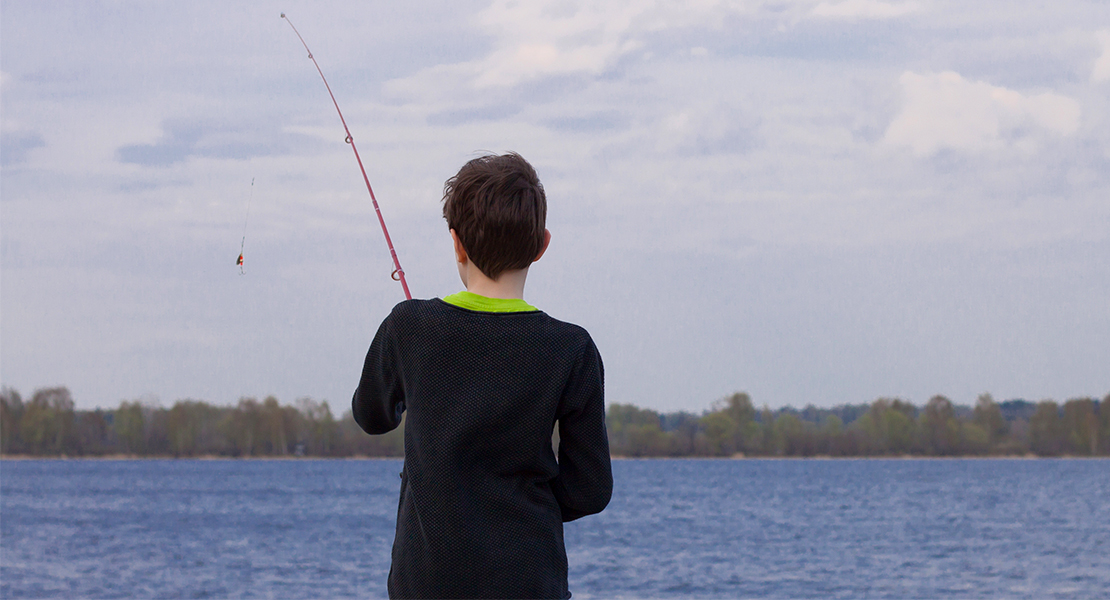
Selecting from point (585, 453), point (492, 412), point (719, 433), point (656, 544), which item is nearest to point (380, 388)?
point (492, 412)

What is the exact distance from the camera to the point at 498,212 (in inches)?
61.0

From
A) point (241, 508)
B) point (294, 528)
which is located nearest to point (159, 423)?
point (241, 508)

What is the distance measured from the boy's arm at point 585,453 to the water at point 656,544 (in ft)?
49.9

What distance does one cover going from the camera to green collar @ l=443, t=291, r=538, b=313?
1570mm

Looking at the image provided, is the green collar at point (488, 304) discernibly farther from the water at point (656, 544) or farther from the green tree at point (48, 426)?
the green tree at point (48, 426)

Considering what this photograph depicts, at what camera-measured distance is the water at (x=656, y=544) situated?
1853cm

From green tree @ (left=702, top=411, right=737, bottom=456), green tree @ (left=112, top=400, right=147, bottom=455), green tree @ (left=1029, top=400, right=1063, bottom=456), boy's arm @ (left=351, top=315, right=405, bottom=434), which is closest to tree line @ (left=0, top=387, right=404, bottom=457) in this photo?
green tree @ (left=112, top=400, right=147, bottom=455)

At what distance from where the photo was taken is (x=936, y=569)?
2150 centimetres

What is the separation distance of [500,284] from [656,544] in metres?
25.5

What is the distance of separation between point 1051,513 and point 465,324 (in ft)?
137

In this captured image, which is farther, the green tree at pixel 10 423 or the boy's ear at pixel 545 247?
the green tree at pixel 10 423

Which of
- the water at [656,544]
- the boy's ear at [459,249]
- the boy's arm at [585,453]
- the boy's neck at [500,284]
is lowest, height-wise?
the water at [656,544]

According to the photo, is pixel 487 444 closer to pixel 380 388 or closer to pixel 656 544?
pixel 380 388

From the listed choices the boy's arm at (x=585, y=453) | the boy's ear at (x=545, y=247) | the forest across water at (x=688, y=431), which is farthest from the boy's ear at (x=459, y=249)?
the forest across water at (x=688, y=431)
